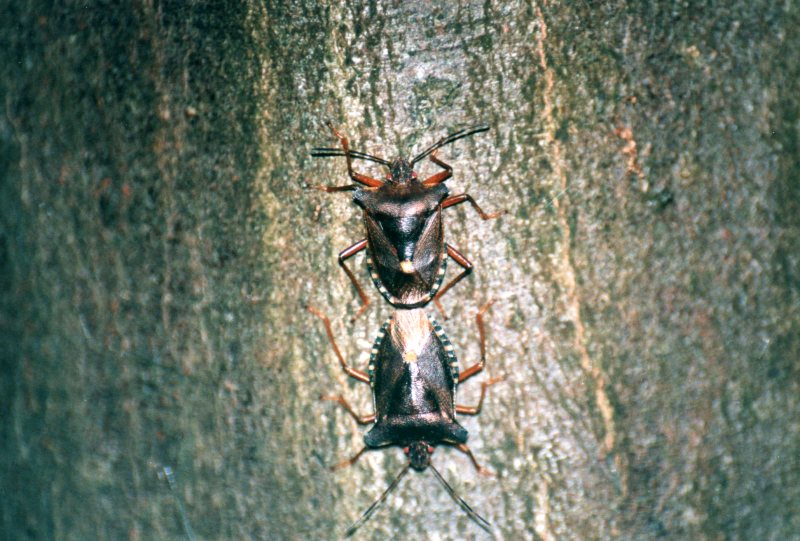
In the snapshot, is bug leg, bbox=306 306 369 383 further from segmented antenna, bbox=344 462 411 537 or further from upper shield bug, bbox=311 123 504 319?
segmented antenna, bbox=344 462 411 537

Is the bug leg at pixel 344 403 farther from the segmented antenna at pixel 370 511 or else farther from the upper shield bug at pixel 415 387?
the segmented antenna at pixel 370 511

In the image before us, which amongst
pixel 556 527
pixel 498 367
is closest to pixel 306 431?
pixel 498 367

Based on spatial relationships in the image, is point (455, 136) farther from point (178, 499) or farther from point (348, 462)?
point (178, 499)

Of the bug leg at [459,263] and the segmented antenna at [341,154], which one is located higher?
the segmented antenna at [341,154]

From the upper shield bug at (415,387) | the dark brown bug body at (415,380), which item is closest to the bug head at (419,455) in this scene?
the upper shield bug at (415,387)

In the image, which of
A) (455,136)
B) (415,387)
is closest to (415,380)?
(415,387)

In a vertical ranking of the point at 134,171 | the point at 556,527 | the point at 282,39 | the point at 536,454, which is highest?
the point at 282,39

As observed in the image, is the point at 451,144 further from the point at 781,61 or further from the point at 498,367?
the point at 781,61

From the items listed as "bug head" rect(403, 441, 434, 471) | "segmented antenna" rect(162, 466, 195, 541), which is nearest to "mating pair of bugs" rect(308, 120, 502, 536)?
"bug head" rect(403, 441, 434, 471)
